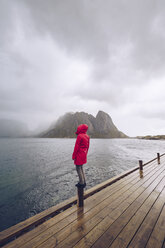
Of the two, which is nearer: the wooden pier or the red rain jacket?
the wooden pier

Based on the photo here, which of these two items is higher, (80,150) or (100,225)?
(80,150)

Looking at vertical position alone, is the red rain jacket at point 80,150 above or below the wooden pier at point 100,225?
above

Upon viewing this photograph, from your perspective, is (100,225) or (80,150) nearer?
(100,225)

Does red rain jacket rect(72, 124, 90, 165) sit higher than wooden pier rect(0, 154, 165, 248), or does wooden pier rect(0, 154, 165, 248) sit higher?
red rain jacket rect(72, 124, 90, 165)

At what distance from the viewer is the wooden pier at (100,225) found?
100 inches

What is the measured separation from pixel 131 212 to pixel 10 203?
8.70 metres

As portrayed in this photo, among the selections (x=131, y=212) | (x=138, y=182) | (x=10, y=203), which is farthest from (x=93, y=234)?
(x=10, y=203)

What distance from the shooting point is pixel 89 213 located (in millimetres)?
3559

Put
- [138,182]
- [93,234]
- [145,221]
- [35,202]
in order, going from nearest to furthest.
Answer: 1. [93,234]
2. [145,221]
3. [138,182]
4. [35,202]

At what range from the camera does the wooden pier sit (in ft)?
8.36

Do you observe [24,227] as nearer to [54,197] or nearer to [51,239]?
[51,239]

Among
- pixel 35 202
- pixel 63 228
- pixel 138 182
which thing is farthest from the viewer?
pixel 35 202

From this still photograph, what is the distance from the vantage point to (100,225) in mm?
3059

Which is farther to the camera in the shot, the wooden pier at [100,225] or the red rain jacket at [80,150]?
the red rain jacket at [80,150]
